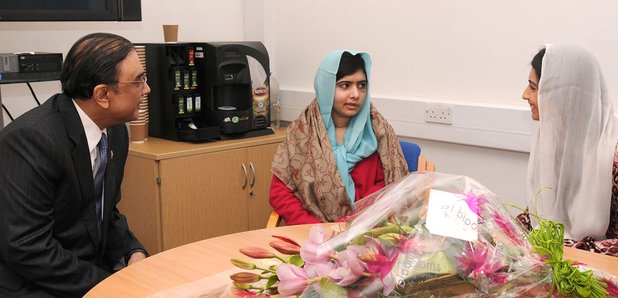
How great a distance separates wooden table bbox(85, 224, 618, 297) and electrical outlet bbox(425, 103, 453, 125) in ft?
4.65

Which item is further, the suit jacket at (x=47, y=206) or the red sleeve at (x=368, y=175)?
the red sleeve at (x=368, y=175)

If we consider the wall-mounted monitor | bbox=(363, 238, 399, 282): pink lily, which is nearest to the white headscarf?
bbox=(363, 238, 399, 282): pink lily

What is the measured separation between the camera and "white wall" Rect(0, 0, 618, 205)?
3068 millimetres

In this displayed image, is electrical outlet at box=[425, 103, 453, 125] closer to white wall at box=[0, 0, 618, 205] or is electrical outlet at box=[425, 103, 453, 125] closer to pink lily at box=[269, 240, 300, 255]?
white wall at box=[0, 0, 618, 205]

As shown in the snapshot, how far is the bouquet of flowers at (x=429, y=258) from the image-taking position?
1.24 meters

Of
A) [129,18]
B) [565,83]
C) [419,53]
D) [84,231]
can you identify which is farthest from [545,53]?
[129,18]

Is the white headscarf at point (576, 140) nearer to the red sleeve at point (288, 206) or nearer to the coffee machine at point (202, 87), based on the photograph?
the red sleeve at point (288, 206)

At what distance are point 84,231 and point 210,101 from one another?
155 cm

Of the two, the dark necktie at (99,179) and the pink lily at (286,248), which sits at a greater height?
the pink lily at (286,248)

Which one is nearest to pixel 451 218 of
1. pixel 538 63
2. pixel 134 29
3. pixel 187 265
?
pixel 187 265

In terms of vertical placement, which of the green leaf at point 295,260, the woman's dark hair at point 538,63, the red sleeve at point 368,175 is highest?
the woman's dark hair at point 538,63

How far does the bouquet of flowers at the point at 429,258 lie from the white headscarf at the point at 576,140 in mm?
968

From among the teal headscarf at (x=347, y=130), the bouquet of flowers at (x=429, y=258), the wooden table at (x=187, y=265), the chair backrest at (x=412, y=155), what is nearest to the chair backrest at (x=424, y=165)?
the chair backrest at (x=412, y=155)

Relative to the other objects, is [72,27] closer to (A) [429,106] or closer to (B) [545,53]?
(A) [429,106]
